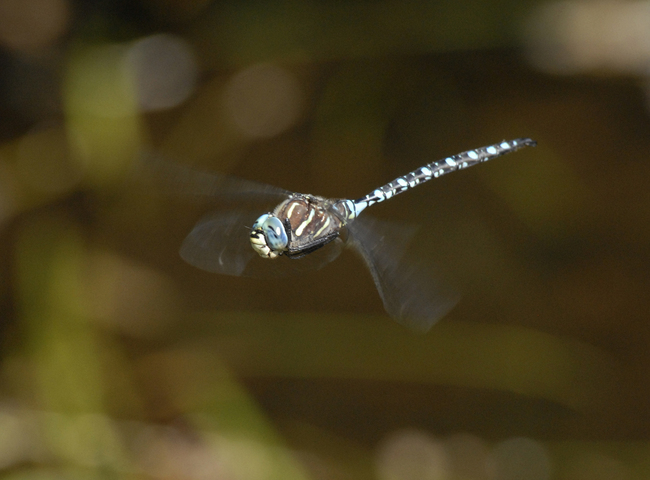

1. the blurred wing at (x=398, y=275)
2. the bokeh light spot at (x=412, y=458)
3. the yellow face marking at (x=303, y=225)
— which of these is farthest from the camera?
the bokeh light spot at (x=412, y=458)

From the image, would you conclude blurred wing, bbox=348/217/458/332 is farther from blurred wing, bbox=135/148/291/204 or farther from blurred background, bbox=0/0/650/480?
blurred background, bbox=0/0/650/480

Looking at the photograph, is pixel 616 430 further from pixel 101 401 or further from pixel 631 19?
pixel 101 401

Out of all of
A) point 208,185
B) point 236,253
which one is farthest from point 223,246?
point 208,185

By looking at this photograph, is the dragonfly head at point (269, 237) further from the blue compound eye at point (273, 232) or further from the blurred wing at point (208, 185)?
the blurred wing at point (208, 185)

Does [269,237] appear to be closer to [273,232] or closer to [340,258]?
[273,232]

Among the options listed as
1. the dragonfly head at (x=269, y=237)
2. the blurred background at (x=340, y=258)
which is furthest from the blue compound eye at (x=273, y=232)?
the blurred background at (x=340, y=258)

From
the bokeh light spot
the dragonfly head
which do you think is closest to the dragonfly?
the dragonfly head
